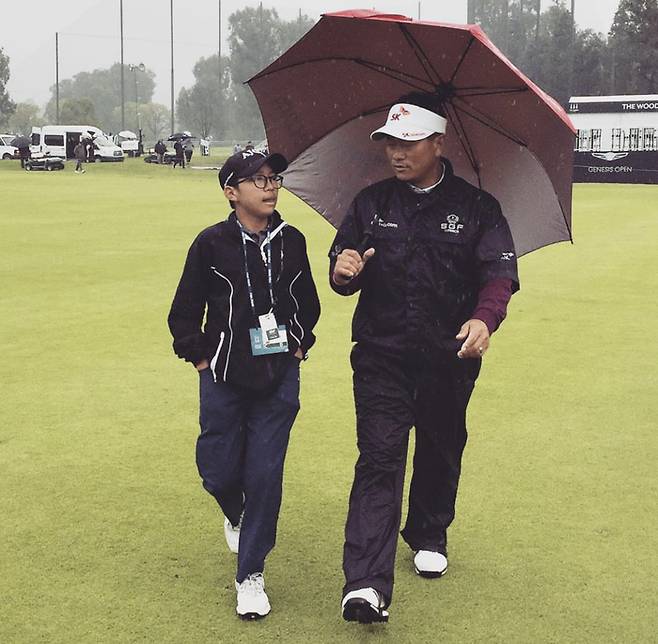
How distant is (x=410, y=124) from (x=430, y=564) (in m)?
1.65

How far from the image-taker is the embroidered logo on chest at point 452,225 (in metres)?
3.97

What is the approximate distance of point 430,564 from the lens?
435cm

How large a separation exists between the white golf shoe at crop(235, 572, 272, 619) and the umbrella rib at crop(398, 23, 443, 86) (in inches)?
75.0

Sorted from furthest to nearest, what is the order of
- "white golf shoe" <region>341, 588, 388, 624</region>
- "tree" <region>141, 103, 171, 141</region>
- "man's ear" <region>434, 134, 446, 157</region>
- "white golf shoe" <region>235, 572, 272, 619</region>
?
1. "tree" <region>141, 103, 171, 141</region>
2. "man's ear" <region>434, 134, 446, 157</region>
3. "white golf shoe" <region>235, 572, 272, 619</region>
4. "white golf shoe" <region>341, 588, 388, 624</region>

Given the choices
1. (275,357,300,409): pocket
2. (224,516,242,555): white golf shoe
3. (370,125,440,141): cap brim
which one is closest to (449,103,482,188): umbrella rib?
(370,125,440,141): cap brim

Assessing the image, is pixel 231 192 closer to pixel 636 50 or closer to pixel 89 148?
pixel 89 148

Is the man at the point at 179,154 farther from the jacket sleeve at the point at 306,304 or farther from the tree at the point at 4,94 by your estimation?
the tree at the point at 4,94

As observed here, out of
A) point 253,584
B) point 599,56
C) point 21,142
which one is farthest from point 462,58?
point 599,56

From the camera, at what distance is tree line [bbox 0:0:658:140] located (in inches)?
2606

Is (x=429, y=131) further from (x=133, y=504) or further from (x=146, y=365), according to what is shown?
(x=146, y=365)

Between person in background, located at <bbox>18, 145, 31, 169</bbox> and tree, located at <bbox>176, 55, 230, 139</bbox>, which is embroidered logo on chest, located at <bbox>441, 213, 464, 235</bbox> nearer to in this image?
person in background, located at <bbox>18, 145, 31, 169</bbox>

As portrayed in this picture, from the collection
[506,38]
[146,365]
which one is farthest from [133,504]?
[506,38]

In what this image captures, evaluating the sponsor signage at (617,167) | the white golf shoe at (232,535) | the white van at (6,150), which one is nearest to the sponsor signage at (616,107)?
the sponsor signage at (617,167)

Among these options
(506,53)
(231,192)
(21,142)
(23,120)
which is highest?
(506,53)
